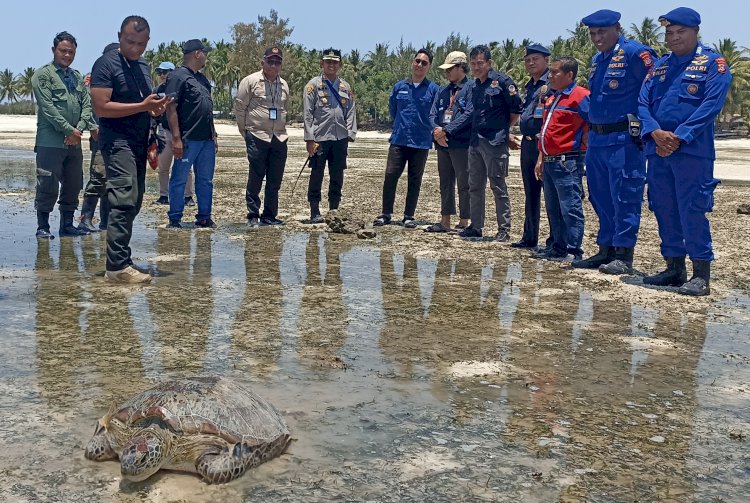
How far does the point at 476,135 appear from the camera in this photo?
8.84m

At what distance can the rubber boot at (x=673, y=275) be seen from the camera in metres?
6.68

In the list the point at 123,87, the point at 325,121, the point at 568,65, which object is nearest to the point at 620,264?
the point at 568,65

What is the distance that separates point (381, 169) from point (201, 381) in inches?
703

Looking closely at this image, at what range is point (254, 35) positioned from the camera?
82125 mm

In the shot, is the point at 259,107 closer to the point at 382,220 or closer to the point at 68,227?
the point at 382,220

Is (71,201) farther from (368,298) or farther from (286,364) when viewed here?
(286,364)

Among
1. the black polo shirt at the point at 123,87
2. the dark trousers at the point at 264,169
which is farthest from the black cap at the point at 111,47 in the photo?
the dark trousers at the point at 264,169

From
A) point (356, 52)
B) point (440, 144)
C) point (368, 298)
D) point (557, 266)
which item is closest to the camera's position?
point (368, 298)

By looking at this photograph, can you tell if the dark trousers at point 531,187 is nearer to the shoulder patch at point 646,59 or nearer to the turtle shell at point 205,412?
the shoulder patch at point 646,59

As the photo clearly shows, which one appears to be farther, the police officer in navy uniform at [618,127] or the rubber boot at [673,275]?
the police officer in navy uniform at [618,127]

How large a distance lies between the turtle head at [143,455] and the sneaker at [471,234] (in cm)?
661

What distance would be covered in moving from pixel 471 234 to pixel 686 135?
3410 mm

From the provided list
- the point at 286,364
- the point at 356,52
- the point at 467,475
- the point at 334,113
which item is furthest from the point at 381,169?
the point at 356,52

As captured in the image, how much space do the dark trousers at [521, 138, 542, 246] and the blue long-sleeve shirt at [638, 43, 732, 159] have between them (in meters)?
1.82
